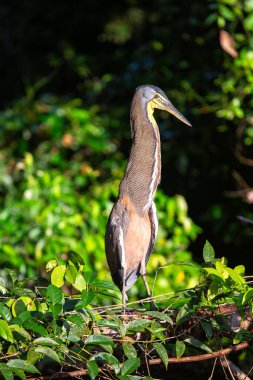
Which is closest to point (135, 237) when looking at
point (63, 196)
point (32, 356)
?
point (32, 356)

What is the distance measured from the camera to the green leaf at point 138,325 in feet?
7.56

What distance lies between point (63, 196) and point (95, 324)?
95.7 inches

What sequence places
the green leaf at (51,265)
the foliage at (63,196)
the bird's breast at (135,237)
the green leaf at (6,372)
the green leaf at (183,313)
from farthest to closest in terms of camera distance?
the foliage at (63,196)
the bird's breast at (135,237)
the green leaf at (51,265)
the green leaf at (183,313)
the green leaf at (6,372)

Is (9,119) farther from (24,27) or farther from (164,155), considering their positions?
(24,27)

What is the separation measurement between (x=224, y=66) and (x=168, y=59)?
0.65m

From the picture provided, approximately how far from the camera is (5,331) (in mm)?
2158

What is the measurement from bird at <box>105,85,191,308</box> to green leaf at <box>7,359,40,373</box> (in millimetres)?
1074

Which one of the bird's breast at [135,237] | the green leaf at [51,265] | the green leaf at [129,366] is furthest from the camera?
the bird's breast at [135,237]

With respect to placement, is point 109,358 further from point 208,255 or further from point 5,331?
point 208,255

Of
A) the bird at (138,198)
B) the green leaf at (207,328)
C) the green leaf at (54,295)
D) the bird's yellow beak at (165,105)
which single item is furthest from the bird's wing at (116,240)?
the green leaf at (54,295)

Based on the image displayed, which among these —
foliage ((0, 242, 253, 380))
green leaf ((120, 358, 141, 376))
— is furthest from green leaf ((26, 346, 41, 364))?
green leaf ((120, 358, 141, 376))

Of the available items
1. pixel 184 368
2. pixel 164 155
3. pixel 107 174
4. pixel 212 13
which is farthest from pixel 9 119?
pixel 184 368

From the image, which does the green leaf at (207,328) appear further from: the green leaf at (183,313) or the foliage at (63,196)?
the foliage at (63,196)

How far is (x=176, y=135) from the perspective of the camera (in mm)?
6254
